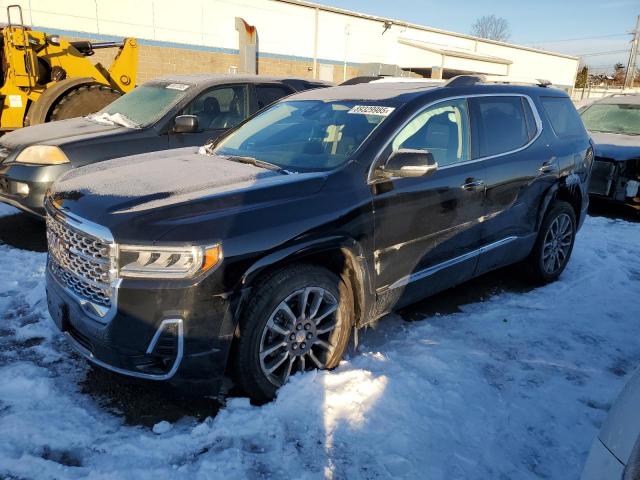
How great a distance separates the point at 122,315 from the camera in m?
2.48

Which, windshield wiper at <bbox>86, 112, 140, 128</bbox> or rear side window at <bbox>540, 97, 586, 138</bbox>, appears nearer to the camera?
rear side window at <bbox>540, 97, 586, 138</bbox>

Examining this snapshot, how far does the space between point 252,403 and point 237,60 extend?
22.7 m

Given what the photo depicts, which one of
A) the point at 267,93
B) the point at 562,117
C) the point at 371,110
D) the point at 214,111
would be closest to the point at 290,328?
the point at 371,110

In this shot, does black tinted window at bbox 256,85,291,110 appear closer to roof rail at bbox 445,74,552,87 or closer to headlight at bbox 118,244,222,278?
roof rail at bbox 445,74,552,87

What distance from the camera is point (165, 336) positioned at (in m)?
2.49

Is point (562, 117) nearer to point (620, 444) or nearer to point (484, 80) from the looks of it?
point (484, 80)

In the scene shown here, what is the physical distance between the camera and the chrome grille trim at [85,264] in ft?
8.25

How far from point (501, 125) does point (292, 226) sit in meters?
2.42

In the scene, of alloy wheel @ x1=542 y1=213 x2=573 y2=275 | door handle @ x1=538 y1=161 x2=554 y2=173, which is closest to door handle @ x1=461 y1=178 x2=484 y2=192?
door handle @ x1=538 y1=161 x2=554 y2=173

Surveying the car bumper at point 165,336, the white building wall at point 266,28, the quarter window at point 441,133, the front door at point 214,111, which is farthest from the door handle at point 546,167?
the white building wall at point 266,28

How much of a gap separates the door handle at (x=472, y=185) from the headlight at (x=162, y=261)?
213cm

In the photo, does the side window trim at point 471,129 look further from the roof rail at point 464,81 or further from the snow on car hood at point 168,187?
the snow on car hood at point 168,187

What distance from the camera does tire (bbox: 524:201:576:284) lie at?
15.8 feet

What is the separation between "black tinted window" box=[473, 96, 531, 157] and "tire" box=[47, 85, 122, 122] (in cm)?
695
